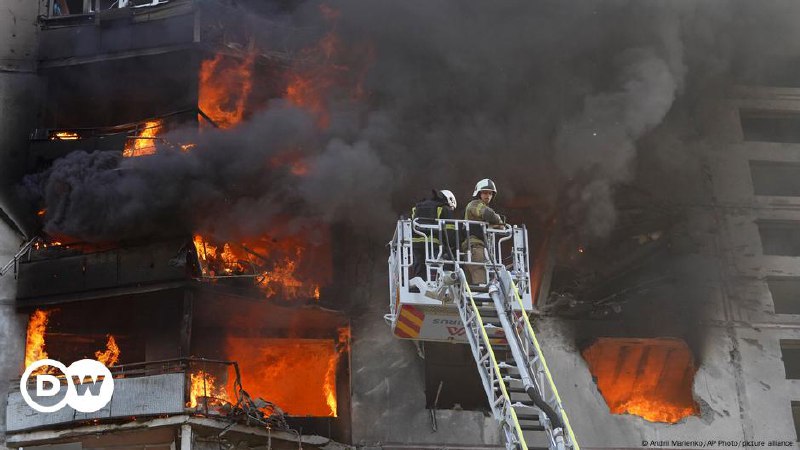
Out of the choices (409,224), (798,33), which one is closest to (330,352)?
(409,224)

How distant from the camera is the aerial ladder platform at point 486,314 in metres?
8.05

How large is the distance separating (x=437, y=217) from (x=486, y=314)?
190 centimetres

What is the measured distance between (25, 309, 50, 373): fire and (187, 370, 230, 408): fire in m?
3.05

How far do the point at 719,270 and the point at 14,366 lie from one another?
501 inches

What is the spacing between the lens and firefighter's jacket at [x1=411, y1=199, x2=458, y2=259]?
10.5m

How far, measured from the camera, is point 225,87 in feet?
55.0

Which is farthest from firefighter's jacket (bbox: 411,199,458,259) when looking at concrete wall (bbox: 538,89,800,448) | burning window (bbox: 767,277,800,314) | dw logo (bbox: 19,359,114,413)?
burning window (bbox: 767,277,800,314)

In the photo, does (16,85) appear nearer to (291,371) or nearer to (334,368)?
(291,371)

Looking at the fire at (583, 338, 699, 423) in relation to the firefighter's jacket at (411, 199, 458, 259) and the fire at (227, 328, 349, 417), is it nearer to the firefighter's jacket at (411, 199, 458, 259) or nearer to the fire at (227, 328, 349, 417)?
the fire at (227, 328, 349, 417)

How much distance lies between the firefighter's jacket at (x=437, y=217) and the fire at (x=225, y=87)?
22.5 feet

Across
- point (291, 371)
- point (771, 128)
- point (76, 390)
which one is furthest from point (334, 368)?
point (771, 128)

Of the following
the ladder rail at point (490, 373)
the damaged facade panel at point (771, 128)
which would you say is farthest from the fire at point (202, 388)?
the damaged facade panel at point (771, 128)

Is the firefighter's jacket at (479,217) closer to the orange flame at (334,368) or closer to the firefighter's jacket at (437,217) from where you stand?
the firefighter's jacket at (437,217)

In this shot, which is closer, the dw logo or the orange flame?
the dw logo
